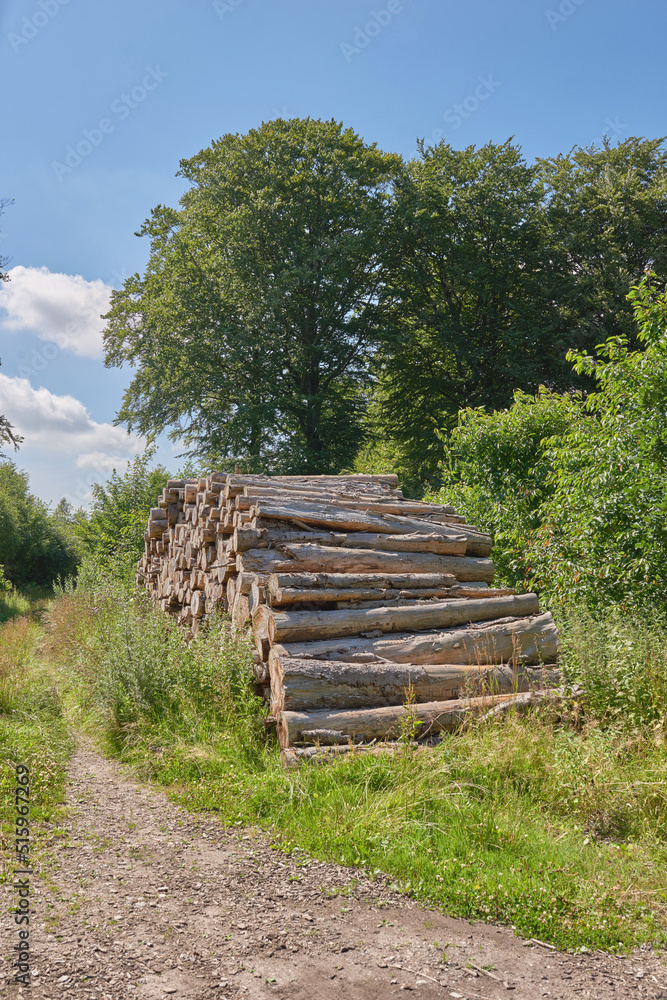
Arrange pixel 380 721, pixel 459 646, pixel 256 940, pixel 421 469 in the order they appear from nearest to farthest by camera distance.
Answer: pixel 256 940
pixel 380 721
pixel 459 646
pixel 421 469

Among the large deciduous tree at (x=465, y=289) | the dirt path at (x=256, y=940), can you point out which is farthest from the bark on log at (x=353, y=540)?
the large deciduous tree at (x=465, y=289)

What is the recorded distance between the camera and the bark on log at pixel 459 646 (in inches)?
224

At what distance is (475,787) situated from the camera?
4629mm

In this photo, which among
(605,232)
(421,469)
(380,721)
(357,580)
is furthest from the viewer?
(421,469)

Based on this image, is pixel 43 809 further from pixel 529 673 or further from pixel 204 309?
pixel 204 309

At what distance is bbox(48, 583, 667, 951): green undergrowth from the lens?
3586 mm

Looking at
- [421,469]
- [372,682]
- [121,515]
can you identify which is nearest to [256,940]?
[372,682]

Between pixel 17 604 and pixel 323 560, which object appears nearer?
pixel 323 560

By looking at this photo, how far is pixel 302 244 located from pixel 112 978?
2026 cm

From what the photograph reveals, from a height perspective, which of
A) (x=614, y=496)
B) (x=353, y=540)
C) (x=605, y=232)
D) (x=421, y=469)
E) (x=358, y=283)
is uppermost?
(x=605, y=232)

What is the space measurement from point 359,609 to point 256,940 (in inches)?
128

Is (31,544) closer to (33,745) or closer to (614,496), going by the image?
(33,745)

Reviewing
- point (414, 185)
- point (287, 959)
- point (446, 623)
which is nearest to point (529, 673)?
point (446, 623)

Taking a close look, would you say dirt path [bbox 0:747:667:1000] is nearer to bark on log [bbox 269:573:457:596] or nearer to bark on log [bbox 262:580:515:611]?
bark on log [bbox 262:580:515:611]
